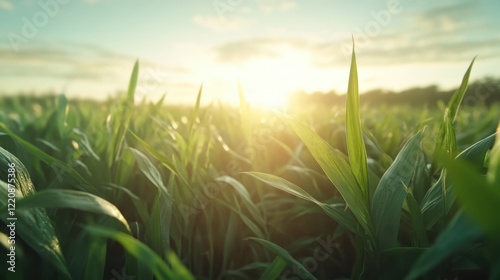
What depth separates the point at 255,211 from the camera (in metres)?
0.95

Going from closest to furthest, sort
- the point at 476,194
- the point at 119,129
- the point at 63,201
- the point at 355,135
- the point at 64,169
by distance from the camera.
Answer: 1. the point at 476,194
2. the point at 63,201
3. the point at 355,135
4. the point at 64,169
5. the point at 119,129

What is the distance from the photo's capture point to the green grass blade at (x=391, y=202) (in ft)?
1.95

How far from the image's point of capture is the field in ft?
1.51

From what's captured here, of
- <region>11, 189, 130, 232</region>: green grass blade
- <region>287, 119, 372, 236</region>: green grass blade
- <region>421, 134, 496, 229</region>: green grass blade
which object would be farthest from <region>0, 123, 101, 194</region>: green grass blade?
<region>421, 134, 496, 229</region>: green grass blade

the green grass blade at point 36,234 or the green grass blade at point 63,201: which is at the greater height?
the green grass blade at point 63,201

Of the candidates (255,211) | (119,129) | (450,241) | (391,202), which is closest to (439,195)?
(391,202)

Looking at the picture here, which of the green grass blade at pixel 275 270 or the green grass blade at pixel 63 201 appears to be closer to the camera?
the green grass blade at pixel 63 201

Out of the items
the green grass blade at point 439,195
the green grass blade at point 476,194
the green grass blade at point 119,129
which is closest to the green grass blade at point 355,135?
the green grass blade at point 439,195

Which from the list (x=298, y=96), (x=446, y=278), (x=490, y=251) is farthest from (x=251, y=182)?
(x=298, y=96)

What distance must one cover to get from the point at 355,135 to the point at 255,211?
1.41 ft

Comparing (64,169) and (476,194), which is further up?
(476,194)

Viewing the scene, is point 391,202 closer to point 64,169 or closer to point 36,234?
point 36,234

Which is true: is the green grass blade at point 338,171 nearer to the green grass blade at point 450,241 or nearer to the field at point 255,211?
the field at point 255,211

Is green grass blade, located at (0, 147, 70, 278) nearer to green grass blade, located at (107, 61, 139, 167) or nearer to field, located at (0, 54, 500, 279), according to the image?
field, located at (0, 54, 500, 279)
